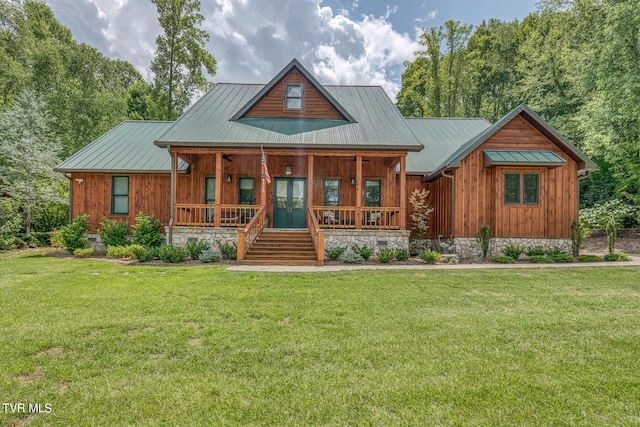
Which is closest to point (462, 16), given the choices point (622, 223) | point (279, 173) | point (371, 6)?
point (371, 6)

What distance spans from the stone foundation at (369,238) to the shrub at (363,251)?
0.53 ft

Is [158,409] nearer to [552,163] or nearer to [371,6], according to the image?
[552,163]

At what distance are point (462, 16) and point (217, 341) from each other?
29.6 meters

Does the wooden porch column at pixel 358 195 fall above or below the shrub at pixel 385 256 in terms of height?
above

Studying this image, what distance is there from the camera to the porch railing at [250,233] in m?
9.84

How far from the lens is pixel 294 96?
13703 millimetres

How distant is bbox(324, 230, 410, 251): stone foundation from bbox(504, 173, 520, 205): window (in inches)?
169

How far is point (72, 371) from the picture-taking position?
3.04 m

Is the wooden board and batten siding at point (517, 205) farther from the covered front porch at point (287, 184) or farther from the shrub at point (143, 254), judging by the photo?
the shrub at point (143, 254)

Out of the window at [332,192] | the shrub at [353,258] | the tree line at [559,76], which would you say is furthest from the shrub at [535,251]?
the tree line at [559,76]

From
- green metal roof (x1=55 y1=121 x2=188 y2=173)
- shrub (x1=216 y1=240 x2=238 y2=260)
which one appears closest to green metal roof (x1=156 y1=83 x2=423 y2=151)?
green metal roof (x1=55 y1=121 x2=188 y2=173)

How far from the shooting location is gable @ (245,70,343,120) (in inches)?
531

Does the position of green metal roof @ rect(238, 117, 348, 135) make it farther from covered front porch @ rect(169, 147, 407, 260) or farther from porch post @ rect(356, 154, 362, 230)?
porch post @ rect(356, 154, 362, 230)

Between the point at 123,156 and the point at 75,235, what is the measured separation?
382 cm
